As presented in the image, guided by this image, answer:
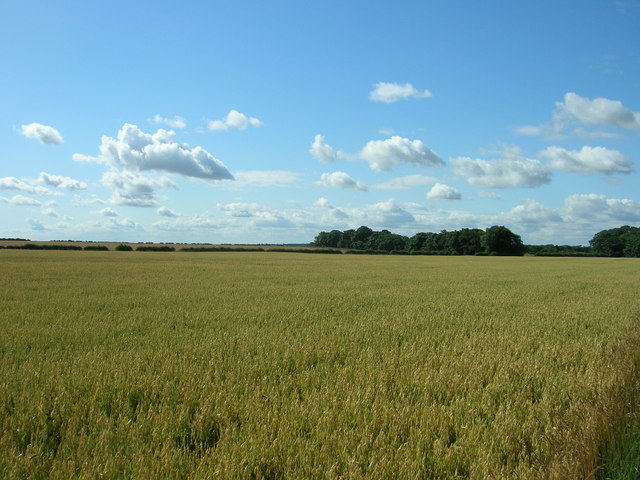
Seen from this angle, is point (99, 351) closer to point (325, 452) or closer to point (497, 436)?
point (325, 452)

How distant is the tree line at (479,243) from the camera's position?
112000mm

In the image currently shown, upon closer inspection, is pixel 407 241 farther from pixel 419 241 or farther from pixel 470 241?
pixel 470 241

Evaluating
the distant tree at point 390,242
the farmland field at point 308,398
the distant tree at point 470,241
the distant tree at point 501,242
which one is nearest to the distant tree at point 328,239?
the distant tree at point 390,242

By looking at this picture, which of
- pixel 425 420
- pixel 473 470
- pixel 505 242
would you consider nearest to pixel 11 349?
pixel 425 420

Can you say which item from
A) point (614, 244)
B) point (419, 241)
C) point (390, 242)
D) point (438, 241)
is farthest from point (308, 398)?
point (614, 244)

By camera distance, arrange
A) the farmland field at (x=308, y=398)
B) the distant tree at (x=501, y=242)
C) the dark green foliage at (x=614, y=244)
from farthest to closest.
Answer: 1. the dark green foliage at (x=614, y=244)
2. the distant tree at (x=501, y=242)
3. the farmland field at (x=308, y=398)

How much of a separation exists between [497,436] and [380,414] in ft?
3.35

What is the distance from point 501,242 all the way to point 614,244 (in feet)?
128

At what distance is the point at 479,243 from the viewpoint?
118 m

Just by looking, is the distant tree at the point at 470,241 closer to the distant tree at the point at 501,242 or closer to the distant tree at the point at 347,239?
the distant tree at the point at 501,242

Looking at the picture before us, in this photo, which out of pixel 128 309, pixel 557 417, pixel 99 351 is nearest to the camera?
pixel 557 417

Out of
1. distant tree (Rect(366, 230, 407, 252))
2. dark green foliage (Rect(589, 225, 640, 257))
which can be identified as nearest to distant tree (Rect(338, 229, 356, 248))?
distant tree (Rect(366, 230, 407, 252))

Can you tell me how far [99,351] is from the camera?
250 inches

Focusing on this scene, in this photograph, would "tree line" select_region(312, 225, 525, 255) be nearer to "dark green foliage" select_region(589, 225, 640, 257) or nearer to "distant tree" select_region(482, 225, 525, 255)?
"distant tree" select_region(482, 225, 525, 255)
